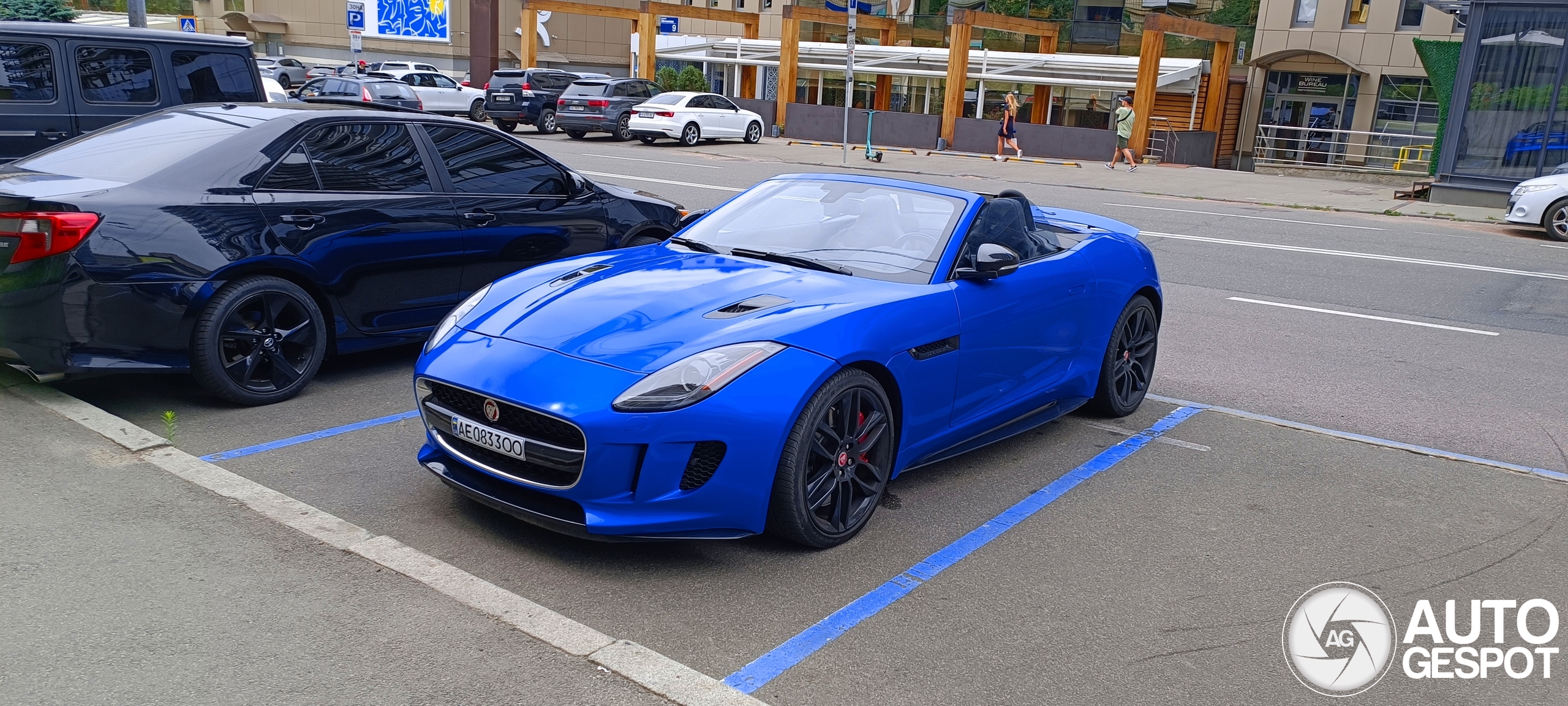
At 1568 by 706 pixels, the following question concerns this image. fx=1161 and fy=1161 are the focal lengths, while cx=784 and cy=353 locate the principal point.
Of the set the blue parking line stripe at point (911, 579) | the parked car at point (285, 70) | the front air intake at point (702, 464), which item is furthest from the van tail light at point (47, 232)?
the parked car at point (285, 70)

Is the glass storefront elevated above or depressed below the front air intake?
above

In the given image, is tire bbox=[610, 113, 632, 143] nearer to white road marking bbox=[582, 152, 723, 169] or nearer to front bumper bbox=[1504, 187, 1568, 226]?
white road marking bbox=[582, 152, 723, 169]

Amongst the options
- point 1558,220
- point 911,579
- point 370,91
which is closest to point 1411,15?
point 1558,220

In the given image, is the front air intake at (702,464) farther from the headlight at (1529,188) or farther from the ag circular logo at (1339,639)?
the headlight at (1529,188)

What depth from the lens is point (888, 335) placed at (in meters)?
4.52

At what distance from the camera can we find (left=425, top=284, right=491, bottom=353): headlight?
4.67 meters

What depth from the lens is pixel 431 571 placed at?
4023mm

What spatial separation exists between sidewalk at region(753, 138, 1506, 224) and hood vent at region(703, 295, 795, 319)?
720 inches

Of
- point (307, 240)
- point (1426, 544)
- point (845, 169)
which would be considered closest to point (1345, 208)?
point (845, 169)

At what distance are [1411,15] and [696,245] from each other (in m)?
33.2

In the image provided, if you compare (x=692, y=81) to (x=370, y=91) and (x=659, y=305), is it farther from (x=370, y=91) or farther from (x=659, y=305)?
(x=659, y=305)

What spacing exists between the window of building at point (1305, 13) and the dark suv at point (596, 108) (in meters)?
19.2

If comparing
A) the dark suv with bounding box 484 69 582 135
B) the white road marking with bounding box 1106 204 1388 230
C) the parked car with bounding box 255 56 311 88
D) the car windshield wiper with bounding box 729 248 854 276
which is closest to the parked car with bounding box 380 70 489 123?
the dark suv with bounding box 484 69 582 135

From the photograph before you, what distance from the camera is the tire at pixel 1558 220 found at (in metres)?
16.3
